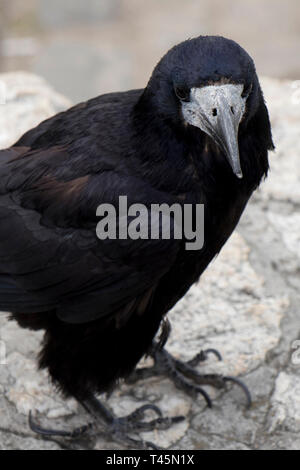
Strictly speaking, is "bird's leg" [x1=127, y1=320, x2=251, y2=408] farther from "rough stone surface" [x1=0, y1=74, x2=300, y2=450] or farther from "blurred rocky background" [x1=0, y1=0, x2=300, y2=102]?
"blurred rocky background" [x1=0, y1=0, x2=300, y2=102]

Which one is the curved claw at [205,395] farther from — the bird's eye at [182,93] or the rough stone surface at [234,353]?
the bird's eye at [182,93]

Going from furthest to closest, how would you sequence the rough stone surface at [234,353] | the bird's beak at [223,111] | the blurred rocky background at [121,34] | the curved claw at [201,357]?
the blurred rocky background at [121,34] → the curved claw at [201,357] → the rough stone surface at [234,353] → the bird's beak at [223,111]

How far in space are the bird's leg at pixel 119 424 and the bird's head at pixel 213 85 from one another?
1.24m

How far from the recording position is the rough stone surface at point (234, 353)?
343cm

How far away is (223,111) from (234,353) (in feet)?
4.54

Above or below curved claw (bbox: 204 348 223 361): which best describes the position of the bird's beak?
above

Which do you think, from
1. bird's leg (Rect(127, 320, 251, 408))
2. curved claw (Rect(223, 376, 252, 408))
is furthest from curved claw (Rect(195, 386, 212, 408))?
curved claw (Rect(223, 376, 252, 408))

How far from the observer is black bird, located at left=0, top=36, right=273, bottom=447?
2803 mm

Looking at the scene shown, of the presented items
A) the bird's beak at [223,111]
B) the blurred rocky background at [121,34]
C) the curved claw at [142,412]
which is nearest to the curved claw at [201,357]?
Result: the curved claw at [142,412]

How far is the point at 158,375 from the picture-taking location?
3.73 metres

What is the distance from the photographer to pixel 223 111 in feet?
9.00

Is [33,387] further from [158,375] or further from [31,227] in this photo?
[31,227]

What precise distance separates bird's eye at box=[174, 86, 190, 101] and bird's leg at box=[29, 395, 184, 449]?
Answer: 1.35m
